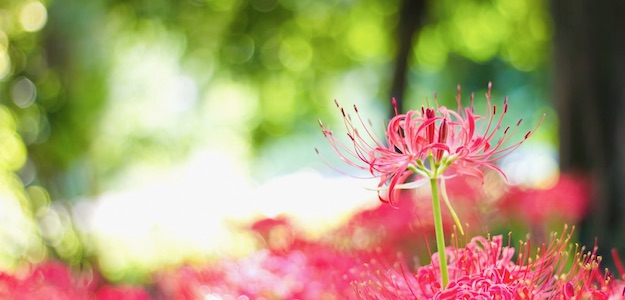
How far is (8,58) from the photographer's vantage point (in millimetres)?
4602

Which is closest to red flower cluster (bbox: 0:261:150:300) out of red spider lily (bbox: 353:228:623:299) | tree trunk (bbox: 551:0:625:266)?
red spider lily (bbox: 353:228:623:299)

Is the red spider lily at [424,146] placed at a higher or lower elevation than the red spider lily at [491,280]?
higher

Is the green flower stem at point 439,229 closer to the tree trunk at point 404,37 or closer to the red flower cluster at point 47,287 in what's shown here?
Answer: the red flower cluster at point 47,287

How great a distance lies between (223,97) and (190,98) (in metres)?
0.49

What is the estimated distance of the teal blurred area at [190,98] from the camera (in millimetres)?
4559

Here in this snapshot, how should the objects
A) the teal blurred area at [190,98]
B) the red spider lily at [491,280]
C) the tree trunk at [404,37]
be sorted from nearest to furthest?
the red spider lily at [491,280] → the teal blurred area at [190,98] → the tree trunk at [404,37]

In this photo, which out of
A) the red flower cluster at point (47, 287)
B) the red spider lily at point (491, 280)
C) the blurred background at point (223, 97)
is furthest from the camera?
the blurred background at point (223, 97)

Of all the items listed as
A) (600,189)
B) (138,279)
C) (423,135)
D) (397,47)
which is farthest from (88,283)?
(397,47)

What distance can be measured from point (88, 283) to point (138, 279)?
2.83 metres

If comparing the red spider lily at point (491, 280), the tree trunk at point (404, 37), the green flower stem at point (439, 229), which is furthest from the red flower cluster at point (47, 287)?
the tree trunk at point (404, 37)

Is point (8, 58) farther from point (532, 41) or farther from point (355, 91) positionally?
point (355, 91)

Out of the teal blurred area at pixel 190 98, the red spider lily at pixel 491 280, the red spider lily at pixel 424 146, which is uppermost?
the red spider lily at pixel 424 146

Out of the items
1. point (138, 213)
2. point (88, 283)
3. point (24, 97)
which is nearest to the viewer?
point (88, 283)

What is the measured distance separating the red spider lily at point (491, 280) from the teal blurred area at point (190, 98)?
4.57 ft
